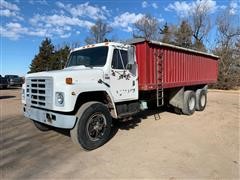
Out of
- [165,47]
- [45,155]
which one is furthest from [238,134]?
[45,155]

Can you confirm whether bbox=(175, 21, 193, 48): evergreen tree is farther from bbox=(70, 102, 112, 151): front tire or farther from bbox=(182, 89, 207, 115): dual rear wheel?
bbox=(70, 102, 112, 151): front tire

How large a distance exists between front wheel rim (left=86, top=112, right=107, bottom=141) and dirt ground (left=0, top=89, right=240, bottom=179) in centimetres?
33

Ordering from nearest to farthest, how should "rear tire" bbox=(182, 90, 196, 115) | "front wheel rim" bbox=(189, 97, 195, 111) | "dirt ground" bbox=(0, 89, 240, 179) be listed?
"dirt ground" bbox=(0, 89, 240, 179) → "rear tire" bbox=(182, 90, 196, 115) → "front wheel rim" bbox=(189, 97, 195, 111)

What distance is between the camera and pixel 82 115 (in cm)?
543

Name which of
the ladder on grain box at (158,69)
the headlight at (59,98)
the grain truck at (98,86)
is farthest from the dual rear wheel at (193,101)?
the headlight at (59,98)

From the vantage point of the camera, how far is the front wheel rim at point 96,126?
567cm

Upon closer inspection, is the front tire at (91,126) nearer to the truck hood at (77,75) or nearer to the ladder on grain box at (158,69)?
the truck hood at (77,75)

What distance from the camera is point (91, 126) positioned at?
5.73 m

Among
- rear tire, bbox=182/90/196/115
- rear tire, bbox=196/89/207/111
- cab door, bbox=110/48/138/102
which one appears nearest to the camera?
cab door, bbox=110/48/138/102

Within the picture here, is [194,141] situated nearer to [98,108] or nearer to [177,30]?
[98,108]

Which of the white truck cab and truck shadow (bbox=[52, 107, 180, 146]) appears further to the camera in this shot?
truck shadow (bbox=[52, 107, 180, 146])

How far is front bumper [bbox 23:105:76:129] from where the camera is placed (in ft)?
17.2

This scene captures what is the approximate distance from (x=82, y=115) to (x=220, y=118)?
6.17 m

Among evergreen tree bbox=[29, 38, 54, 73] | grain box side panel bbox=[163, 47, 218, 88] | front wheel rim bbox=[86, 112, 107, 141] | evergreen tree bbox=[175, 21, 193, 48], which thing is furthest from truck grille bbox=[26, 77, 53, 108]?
evergreen tree bbox=[29, 38, 54, 73]
